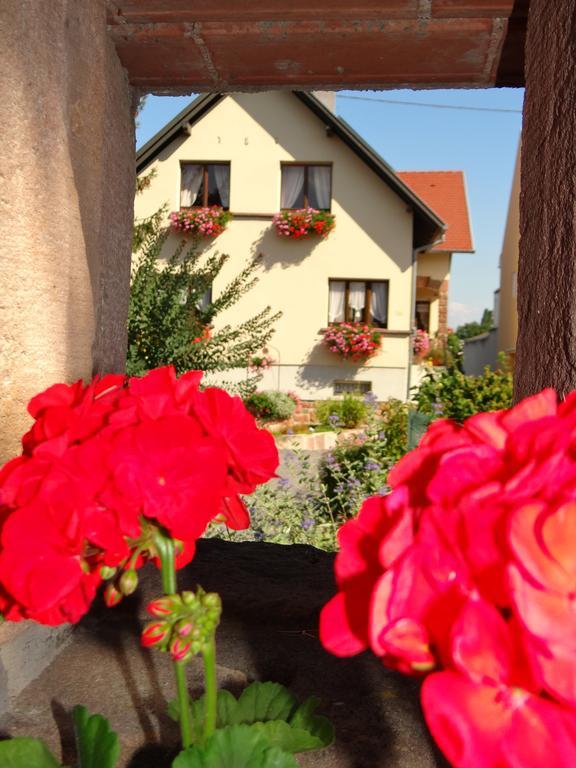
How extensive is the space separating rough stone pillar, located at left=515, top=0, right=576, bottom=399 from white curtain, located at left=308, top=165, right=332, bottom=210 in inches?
477

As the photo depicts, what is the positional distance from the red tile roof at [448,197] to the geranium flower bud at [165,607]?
17.3 m

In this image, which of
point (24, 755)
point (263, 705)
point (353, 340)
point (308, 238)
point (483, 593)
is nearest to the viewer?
point (483, 593)

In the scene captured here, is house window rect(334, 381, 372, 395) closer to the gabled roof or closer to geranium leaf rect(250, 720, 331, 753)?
the gabled roof

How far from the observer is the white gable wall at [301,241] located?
44.3 feet

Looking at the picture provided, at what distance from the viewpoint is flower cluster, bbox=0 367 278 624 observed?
28.0 inches

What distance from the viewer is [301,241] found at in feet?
44.8

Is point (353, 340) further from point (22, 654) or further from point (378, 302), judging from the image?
point (22, 654)

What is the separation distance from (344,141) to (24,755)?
532 inches

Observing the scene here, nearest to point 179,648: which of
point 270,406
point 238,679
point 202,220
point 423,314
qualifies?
point 238,679

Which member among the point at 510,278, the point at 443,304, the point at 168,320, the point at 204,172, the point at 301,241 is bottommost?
the point at 168,320

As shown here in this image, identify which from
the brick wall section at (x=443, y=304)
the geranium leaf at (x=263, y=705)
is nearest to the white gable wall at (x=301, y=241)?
the brick wall section at (x=443, y=304)

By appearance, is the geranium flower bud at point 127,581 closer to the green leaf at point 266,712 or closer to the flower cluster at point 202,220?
the green leaf at point 266,712

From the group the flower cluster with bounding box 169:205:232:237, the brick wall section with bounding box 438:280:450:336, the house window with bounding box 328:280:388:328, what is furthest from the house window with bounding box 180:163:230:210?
the brick wall section with bounding box 438:280:450:336

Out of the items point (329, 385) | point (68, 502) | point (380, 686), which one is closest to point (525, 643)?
point (68, 502)
